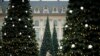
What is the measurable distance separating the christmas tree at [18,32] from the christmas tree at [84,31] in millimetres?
4913

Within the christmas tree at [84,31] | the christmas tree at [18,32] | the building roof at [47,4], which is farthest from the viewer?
the building roof at [47,4]

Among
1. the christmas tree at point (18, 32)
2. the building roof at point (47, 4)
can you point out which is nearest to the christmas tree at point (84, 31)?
the christmas tree at point (18, 32)

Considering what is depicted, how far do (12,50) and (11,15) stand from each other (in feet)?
6.65

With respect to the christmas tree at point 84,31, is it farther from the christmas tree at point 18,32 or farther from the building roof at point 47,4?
the building roof at point 47,4

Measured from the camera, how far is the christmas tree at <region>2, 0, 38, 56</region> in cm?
1969

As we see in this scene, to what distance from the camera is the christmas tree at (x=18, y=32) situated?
19688 mm

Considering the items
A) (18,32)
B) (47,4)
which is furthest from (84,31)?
(47,4)

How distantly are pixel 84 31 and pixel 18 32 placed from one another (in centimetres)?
605

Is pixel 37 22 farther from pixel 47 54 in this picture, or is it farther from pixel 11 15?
pixel 11 15

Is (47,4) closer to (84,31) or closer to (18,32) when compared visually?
(18,32)

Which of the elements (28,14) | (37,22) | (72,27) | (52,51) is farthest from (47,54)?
(72,27)

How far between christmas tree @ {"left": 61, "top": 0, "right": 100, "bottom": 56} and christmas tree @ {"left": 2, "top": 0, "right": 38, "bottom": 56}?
491 centimetres

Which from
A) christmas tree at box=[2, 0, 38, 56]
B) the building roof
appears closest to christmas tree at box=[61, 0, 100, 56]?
christmas tree at box=[2, 0, 38, 56]

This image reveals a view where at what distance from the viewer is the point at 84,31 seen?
14.8 meters
